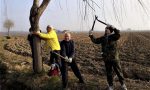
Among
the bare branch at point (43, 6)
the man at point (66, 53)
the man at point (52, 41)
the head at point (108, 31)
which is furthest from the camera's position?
the bare branch at point (43, 6)

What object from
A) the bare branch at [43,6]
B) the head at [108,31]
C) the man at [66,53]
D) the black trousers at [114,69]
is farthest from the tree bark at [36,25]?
the black trousers at [114,69]

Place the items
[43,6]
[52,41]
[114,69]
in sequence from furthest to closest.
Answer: [43,6], [52,41], [114,69]

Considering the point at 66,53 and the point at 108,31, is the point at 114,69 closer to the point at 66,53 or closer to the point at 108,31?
the point at 108,31

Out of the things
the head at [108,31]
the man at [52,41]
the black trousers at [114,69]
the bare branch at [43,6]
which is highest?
the bare branch at [43,6]

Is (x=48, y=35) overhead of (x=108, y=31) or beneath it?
beneath

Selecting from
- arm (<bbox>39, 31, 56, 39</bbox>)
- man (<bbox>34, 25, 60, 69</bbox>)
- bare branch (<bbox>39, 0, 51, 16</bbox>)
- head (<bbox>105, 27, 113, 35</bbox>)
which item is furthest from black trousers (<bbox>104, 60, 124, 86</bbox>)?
bare branch (<bbox>39, 0, 51, 16</bbox>)

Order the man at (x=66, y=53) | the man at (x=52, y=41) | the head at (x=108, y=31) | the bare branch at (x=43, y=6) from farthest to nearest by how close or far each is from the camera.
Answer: the bare branch at (x=43, y=6) < the man at (x=52, y=41) < the man at (x=66, y=53) < the head at (x=108, y=31)

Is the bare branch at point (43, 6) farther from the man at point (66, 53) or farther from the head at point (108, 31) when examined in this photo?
the head at point (108, 31)

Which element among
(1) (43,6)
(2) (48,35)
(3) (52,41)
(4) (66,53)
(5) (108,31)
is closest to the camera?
(5) (108,31)

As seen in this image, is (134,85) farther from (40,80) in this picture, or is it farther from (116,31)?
(40,80)

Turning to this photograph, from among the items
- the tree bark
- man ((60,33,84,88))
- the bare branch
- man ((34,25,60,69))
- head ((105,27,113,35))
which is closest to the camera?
head ((105,27,113,35))

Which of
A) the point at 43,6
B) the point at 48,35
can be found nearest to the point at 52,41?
the point at 48,35

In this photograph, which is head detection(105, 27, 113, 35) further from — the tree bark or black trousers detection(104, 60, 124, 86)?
the tree bark

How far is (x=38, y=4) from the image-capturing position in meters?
12.4
